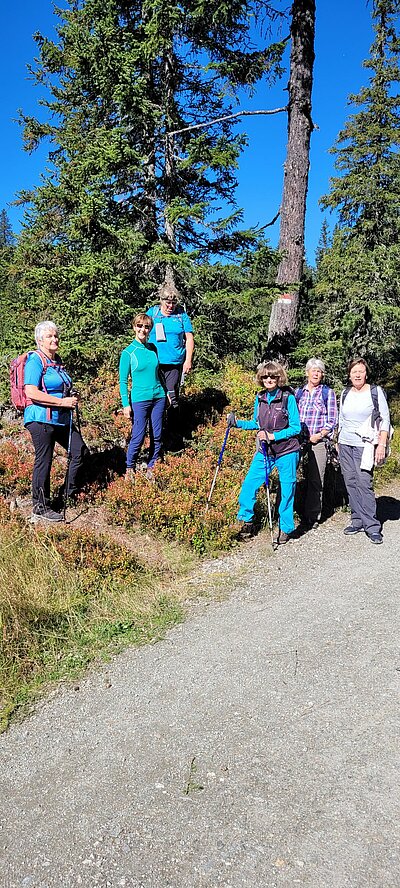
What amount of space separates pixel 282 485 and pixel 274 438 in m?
0.62

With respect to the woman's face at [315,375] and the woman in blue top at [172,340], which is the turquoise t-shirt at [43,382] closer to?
the woman in blue top at [172,340]

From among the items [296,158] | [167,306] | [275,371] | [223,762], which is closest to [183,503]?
[275,371]

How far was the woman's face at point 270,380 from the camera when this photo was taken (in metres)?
6.34

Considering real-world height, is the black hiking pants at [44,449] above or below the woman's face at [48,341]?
below

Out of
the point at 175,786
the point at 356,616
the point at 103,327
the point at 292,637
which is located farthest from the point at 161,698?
the point at 103,327

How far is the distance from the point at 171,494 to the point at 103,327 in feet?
13.7

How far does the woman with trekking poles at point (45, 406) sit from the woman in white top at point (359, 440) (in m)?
3.28

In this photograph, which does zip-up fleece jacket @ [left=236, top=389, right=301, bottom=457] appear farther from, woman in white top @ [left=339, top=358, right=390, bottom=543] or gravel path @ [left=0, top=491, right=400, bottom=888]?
gravel path @ [left=0, top=491, right=400, bottom=888]

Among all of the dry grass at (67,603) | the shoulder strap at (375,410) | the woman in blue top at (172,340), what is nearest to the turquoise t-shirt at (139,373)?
the woman in blue top at (172,340)

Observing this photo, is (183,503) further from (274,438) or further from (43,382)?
(43,382)

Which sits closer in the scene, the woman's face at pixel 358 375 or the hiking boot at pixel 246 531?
the woman's face at pixel 358 375

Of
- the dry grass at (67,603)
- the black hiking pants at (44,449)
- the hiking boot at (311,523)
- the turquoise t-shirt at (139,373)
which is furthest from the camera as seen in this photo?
the hiking boot at (311,523)

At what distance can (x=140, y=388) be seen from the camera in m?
7.16

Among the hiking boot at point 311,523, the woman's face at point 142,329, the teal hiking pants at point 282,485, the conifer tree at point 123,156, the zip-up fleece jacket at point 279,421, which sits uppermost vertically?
the conifer tree at point 123,156
